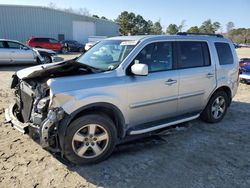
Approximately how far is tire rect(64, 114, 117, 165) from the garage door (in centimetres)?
3640

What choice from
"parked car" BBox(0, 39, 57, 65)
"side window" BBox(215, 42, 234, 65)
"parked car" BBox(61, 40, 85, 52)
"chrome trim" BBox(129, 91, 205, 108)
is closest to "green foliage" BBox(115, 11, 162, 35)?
"parked car" BBox(61, 40, 85, 52)

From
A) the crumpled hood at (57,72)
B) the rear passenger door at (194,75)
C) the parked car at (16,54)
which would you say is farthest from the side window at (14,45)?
the rear passenger door at (194,75)

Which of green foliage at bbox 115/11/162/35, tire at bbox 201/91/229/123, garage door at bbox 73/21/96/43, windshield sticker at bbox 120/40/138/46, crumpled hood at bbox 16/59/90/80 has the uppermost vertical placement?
green foliage at bbox 115/11/162/35

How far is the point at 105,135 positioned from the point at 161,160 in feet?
3.15

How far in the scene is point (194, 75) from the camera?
4.96m

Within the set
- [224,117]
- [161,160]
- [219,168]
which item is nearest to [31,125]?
[161,160]

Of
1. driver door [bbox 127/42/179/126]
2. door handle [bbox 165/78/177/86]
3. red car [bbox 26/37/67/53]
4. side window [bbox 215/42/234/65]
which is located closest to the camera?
driver door [bbox 127/42/179/126]

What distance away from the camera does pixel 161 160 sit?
410cm

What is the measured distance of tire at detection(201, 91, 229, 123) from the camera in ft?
18.4

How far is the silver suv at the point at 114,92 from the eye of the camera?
140 inches

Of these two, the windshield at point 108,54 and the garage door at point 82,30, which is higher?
the garage door at point 82,30

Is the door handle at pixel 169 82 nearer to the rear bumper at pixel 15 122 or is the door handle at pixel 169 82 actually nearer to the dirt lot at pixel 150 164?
the dirt lot at pixel 150 164

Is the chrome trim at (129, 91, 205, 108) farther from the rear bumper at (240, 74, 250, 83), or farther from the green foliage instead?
the green foliage

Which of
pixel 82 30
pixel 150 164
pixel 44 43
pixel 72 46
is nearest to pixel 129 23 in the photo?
pixel 82 30
